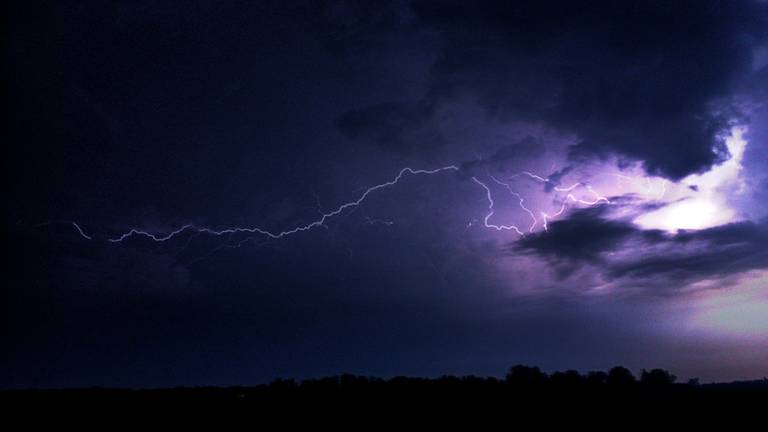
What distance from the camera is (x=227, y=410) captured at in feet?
68.5

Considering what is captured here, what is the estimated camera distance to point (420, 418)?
17.7 metres

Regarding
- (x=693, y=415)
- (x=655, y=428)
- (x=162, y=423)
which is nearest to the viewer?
(x=655, y=428)

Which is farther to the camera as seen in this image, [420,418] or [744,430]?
[420,418]

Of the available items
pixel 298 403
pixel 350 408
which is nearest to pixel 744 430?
pixel 350 408

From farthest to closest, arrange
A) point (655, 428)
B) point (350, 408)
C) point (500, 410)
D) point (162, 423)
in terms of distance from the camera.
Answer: point (350, 408) < point (500, 410) < point (162, 423) < point (655, 428)

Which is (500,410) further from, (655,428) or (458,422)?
(655,428)

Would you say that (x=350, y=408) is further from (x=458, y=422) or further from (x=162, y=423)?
(x=162, y=423)

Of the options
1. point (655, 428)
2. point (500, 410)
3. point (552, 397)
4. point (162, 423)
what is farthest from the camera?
point (552, 397)

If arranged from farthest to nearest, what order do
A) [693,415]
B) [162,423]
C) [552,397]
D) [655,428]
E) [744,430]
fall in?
[552,397], [162,423], [693,415], [655,428], [744,430]

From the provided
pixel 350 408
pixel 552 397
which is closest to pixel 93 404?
pixel 350 408

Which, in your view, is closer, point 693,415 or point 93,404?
point 693,415

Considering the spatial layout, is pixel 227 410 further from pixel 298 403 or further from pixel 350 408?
pixel 350 408

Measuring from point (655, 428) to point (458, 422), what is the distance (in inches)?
224

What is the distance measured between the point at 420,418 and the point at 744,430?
368 inches
